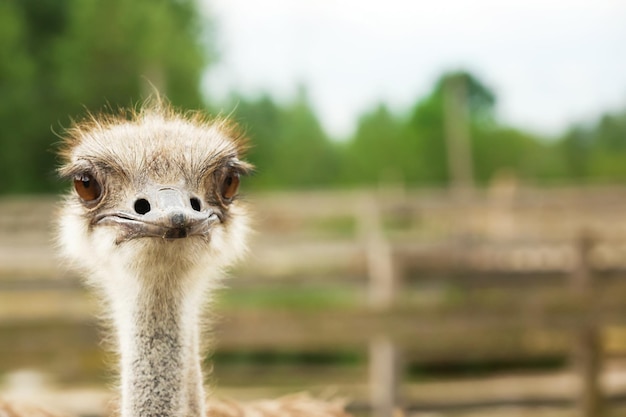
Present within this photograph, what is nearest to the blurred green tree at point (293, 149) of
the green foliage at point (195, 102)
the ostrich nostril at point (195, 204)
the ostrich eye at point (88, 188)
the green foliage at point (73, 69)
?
the green foliage at point (195, 102)

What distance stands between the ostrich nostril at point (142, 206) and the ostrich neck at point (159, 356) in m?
0.20

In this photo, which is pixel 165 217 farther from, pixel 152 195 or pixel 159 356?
pixel 159 356

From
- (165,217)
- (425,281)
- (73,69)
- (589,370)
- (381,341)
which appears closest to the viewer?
(165,217)

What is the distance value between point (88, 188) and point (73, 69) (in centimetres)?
1087

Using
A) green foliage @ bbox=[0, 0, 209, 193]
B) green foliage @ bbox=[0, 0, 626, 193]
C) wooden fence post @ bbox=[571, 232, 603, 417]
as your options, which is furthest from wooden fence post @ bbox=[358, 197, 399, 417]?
green foliage @ bbox=[0, 0, 209, 193]

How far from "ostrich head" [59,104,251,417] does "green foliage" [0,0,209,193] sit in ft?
30.6

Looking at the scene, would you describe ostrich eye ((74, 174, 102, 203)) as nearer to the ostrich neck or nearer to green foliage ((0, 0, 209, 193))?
the ostrich neck

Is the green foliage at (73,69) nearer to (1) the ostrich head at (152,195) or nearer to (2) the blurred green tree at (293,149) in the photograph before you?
(2) the blurred green tree at (293,149)

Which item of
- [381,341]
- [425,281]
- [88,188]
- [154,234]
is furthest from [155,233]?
[425,281]

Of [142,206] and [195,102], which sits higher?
[195,102]

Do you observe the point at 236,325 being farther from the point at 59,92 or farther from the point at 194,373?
the point at 59,92

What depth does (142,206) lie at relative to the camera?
1.48 metres

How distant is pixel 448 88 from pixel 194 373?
1255cm

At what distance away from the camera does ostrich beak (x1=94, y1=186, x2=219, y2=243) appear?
4.57 feet
